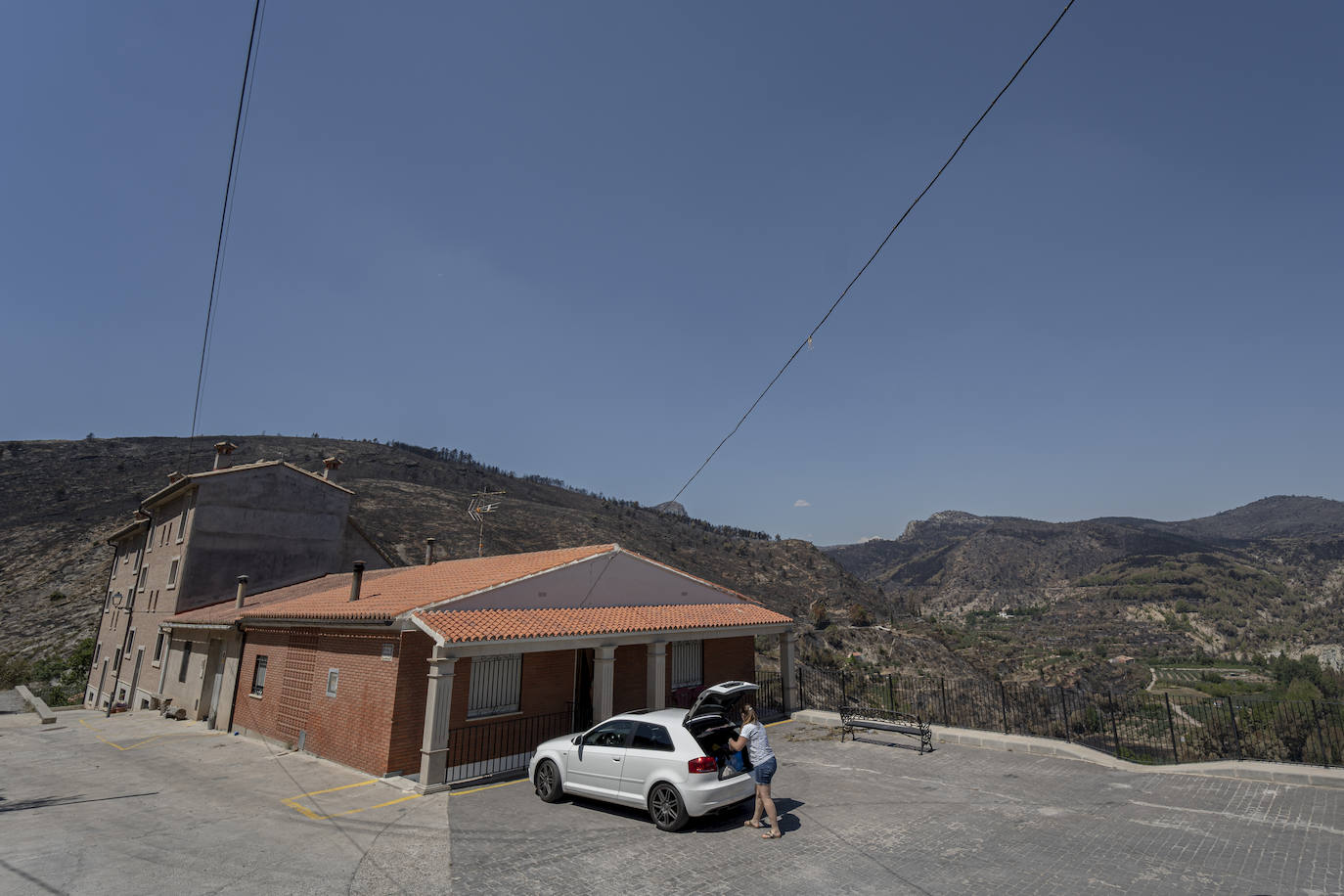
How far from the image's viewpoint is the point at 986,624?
123812mm

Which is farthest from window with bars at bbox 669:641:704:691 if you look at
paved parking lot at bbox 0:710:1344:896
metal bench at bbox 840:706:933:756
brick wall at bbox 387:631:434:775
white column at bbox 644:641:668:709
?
brick wall at bbox 387:631:434:775

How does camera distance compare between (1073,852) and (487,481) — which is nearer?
(1073,852)

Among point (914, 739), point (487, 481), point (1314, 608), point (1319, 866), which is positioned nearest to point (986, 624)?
point (1314, 608)

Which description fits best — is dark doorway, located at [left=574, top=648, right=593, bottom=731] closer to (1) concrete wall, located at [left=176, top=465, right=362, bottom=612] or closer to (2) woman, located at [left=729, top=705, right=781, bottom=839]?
(2) woman, located at [left=729, top=705, right=781, bottom=839]

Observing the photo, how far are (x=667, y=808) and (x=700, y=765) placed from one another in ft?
3.16

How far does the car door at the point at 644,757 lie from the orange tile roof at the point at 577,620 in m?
4.32

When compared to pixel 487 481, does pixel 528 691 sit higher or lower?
lower

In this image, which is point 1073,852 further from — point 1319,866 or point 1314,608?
point 1314,608

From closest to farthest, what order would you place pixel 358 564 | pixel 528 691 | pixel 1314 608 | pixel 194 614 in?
pixel 528 691 → pixel 358 564 → pixel 194 614 → pixel 1314 608

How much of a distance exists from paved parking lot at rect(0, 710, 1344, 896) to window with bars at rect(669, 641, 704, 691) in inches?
272

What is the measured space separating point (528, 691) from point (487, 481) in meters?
101

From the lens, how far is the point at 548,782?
11.0 metres

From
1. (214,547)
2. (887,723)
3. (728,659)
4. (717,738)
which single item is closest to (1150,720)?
(887,723)

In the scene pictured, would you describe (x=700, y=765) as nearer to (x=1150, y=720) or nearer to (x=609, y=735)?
(x=609, y=735)
